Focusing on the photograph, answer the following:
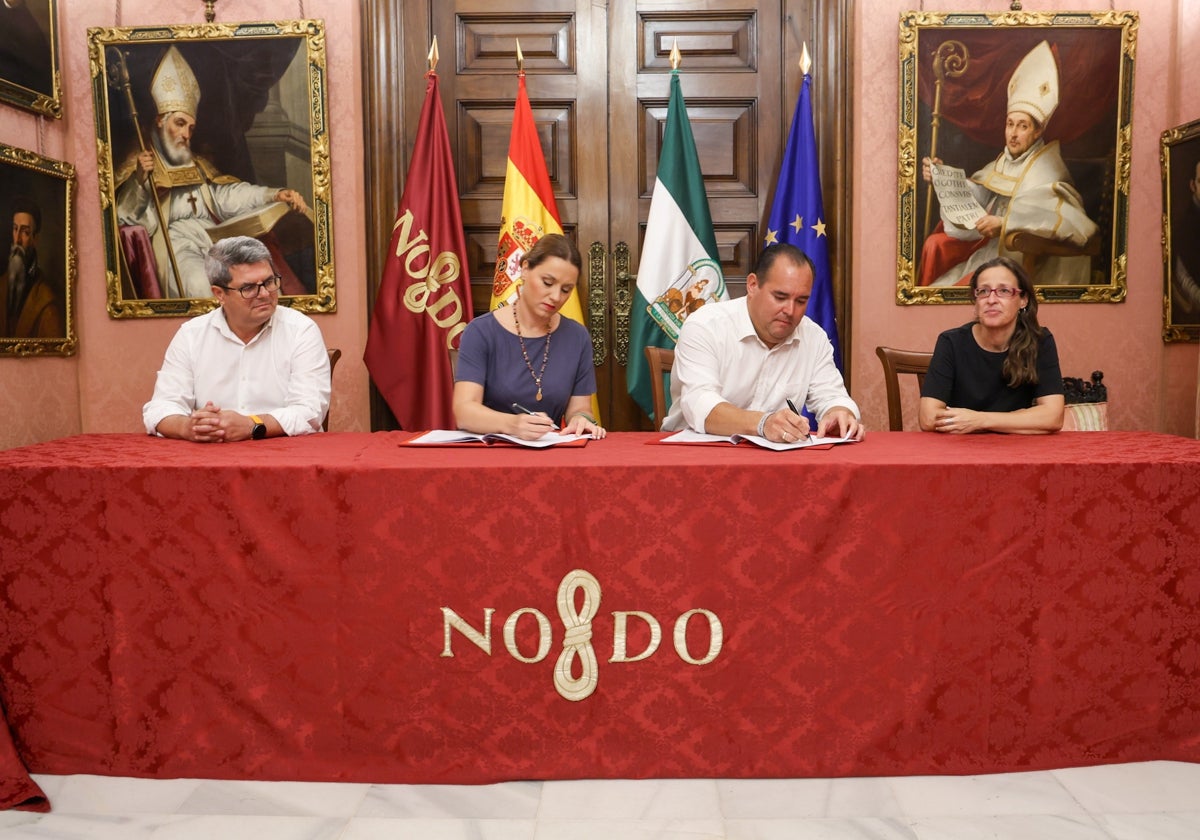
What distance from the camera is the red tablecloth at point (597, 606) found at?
6.81 feet

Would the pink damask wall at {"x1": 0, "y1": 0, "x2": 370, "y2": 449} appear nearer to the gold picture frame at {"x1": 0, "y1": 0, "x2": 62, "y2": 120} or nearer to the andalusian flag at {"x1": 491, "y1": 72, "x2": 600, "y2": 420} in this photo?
the gold picture frame at {"x1": 0, "y1": 0, "x2": 62, "y2": 120}

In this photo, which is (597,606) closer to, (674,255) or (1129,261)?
(674,255)

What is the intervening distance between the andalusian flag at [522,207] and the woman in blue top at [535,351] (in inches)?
35.0

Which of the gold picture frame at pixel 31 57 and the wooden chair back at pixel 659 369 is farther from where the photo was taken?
the gold picture frame at pixel 31 57

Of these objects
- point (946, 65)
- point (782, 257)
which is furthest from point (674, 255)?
point (946, 65)

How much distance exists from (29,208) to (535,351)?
226cm

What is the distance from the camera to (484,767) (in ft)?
6.87

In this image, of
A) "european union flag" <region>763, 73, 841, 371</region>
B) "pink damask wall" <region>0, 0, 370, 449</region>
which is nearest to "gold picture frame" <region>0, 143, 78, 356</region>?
"pink damask wall" <region>0, 0, 370, 449</region>

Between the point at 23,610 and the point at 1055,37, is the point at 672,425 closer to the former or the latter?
the point at 23,610

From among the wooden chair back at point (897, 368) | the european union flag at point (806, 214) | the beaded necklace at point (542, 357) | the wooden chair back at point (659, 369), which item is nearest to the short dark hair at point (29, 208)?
the beaded necklace at point (542, 357)

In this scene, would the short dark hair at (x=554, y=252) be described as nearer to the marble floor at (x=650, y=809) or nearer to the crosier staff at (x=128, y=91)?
the marble floor at (x=650, y=809)

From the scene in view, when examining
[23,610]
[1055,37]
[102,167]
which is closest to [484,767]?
[23,610]

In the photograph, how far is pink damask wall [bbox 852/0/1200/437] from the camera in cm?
400

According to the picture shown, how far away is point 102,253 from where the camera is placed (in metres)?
4.07
